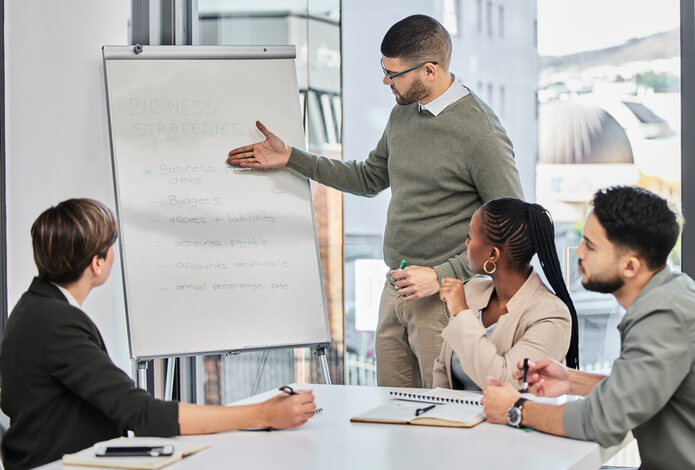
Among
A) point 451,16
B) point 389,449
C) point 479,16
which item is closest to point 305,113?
point 451,16

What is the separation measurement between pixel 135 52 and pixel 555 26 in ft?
5.74

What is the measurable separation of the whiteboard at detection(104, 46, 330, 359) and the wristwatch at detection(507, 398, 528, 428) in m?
1.37

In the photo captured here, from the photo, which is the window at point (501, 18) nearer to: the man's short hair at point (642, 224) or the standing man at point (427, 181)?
the standing man at point (427, 181)

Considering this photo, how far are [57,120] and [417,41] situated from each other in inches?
54.6

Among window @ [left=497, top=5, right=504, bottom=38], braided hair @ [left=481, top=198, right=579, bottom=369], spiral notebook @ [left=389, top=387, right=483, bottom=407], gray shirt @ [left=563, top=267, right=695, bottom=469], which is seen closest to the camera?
gray shirt @ [left=563, top=267, right=695, bottom=469]

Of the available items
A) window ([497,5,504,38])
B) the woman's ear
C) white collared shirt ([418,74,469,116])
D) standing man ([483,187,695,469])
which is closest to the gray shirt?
standing man ([483,187,695,469])

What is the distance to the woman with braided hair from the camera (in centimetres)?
192

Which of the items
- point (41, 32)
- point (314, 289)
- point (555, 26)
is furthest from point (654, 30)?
point (41, 32)

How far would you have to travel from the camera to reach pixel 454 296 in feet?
6.51

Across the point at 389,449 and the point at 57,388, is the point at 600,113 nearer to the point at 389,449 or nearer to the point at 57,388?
Answer: the point at 389,449

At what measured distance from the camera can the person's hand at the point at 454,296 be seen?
1.98 metres

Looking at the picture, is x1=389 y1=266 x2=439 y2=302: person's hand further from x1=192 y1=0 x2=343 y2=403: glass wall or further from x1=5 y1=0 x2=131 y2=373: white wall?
x1=5 y1=0 x2=131 y2=373: white wall

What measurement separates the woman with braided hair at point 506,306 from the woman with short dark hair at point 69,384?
20.1 inches

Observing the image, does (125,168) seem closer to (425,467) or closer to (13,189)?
(13,189)
